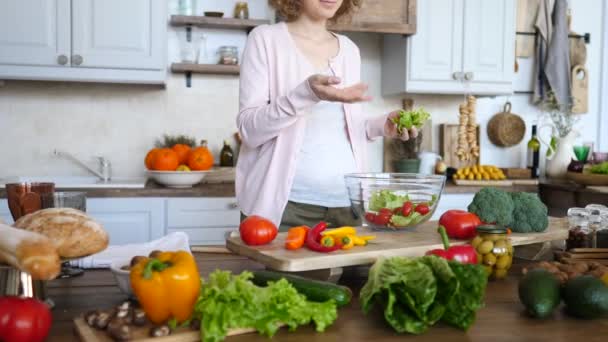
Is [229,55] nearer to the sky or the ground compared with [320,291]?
nearer to the sky

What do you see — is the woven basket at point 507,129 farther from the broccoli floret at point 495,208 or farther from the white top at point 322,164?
the broccoli floret at point 495,208

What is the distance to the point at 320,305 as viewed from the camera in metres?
1.07

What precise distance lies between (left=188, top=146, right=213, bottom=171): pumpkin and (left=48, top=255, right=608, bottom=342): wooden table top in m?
1.80

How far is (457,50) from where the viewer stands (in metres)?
3.53

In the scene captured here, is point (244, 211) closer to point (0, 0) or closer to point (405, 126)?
point (405, 126)

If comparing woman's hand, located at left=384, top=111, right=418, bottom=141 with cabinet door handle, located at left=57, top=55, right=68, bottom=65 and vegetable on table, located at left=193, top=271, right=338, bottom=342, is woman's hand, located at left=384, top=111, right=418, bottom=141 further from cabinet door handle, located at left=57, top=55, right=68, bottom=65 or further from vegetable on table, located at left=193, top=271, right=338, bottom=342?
cabinet door handle, located at left=57, top=55, right=68, bottom=65

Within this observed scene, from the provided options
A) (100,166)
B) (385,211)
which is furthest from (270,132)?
(100,166)

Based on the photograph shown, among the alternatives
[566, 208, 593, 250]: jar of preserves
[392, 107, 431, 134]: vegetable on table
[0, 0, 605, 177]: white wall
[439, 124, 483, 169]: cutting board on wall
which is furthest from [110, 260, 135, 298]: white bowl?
[439, 124, 483, 169]: cutting board on wall

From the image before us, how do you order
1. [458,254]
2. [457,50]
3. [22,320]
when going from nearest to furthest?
[22,320]
[458,254]
[457,50]

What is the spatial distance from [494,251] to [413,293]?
1.39 ft

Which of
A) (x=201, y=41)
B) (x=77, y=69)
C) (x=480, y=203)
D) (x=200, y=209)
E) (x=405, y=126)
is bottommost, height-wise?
(x=200, y=209)

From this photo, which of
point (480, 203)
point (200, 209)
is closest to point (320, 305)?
point (480, 203)

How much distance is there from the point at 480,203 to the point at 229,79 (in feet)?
7.46

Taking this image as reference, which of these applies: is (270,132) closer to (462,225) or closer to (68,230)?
(462,225)
